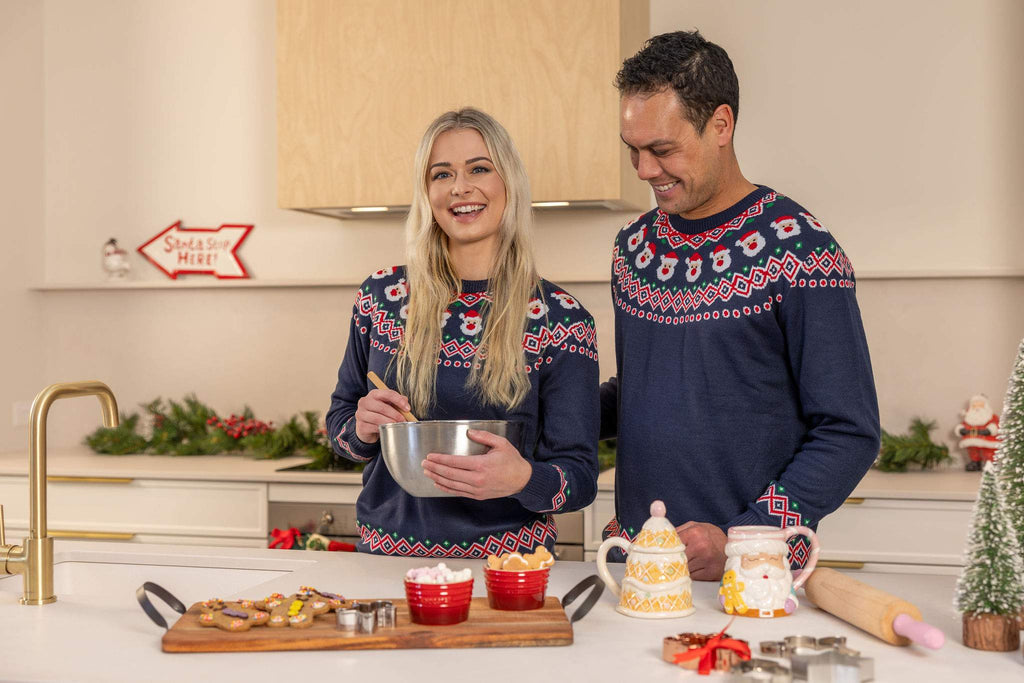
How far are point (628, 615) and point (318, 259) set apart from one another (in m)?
2.33

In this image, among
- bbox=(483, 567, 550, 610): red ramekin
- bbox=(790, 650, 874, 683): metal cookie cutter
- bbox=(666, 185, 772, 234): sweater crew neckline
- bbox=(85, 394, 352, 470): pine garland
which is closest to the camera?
bbox=(790, 650, 874, 683): metal cookie cutter

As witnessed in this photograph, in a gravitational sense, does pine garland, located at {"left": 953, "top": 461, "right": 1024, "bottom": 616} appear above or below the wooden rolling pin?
above

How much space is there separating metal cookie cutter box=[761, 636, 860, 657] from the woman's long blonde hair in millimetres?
653

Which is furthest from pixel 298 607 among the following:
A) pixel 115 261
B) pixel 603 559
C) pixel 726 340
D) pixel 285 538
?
pixel 115 261

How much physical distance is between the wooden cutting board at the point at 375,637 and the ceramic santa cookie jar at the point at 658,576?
116mm

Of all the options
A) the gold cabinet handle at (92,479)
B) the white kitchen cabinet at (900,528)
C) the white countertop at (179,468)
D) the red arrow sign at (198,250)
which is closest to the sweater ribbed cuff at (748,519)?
the white kitchen cabinet at (900,528)

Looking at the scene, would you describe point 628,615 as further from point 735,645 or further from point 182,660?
point 182,660

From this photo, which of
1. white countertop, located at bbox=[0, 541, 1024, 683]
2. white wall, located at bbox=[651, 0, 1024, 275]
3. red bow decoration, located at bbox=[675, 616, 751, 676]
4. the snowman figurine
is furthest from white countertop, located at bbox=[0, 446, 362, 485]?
red bow decoration, located at bbox=[675, 616, 751, 676]

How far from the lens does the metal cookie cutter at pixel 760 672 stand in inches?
36.6

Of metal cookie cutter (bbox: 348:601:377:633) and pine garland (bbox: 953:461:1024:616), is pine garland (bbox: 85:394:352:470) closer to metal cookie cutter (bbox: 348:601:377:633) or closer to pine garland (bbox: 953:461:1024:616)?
metal cookie cutter (bbox: 348:601:377:633)

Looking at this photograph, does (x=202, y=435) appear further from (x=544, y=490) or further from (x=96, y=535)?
(x=544, y=490)

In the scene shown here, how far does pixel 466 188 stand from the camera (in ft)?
5.44

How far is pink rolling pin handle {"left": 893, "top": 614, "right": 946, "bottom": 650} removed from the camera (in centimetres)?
102

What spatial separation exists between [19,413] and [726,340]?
2674mm
